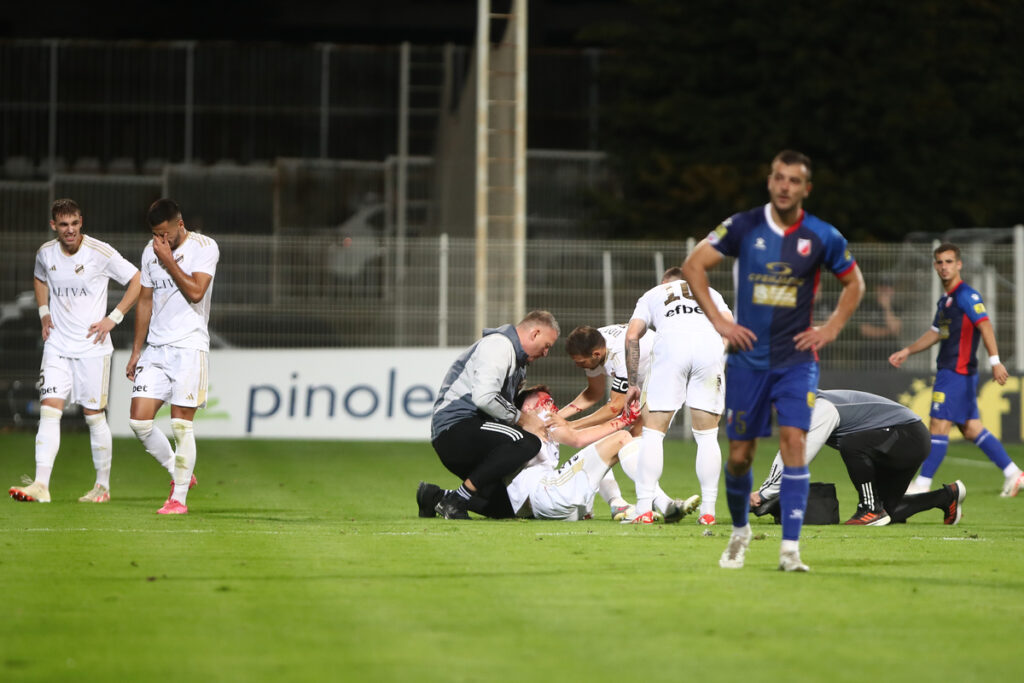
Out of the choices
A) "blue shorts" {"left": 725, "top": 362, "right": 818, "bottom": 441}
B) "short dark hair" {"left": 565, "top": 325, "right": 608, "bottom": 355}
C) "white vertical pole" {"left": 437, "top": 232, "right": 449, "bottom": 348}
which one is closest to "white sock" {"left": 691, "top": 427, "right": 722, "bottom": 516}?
"short dark hair" {"left": 565, "top": 325, "right": 608, "bottom": 355}

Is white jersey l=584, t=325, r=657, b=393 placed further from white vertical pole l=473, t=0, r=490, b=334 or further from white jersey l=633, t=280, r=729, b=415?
white vertical pole l=473, t=0, r=490, b=334

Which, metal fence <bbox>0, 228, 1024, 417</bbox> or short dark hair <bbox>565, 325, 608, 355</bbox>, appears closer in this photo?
short dark hair <bbox>565, 325, 608, 355</bbox>

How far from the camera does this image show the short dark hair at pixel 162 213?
10.1 m

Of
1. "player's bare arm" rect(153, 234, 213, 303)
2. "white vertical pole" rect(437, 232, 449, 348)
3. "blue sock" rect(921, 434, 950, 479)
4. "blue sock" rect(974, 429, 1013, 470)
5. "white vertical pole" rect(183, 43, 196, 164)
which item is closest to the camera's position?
"player's bare arm" rect(153, 234, 213, 303)

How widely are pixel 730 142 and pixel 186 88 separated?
39.8 ft

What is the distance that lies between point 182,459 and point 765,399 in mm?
4718

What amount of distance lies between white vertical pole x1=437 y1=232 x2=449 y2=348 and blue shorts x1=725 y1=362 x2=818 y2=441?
13.8m

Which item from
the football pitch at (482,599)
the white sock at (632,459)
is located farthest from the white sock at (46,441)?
the white sock at (632,459)

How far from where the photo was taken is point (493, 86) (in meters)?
24.9

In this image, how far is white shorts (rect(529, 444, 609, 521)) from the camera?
10133mm

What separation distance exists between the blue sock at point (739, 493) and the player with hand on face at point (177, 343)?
427 centimetres

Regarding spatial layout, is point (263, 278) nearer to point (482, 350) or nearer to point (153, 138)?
point (482, 350)

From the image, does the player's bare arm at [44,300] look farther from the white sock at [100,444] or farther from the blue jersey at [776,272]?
the blue jersey at [776,272]

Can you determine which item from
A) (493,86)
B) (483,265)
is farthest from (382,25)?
(483,265)
